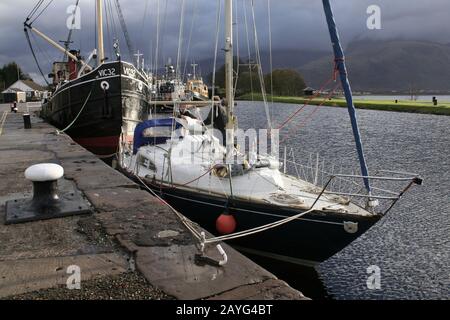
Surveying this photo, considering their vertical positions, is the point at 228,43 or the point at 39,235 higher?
the point at 228,43

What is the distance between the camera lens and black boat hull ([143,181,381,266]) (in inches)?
351

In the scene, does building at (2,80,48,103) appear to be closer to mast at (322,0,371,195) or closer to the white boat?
the white boat

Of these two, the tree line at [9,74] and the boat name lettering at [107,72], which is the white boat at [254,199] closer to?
the boat name lettering at [107,72]

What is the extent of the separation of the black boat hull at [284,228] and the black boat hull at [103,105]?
37.3 ft

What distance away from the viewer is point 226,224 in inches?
374

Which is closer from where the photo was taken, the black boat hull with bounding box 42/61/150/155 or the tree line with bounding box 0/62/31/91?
the black boat hull with bounding box 42/61/150/155

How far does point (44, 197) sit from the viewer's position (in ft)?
22.3

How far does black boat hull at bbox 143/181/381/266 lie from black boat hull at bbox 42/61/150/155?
37.3 ft

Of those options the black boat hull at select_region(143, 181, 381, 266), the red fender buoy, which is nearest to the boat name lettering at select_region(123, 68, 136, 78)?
the black boat hull at select_region(143, 181, 381, 266)

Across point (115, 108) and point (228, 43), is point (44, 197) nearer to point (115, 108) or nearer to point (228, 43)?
point (228, 43)

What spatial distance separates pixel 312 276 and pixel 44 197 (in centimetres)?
649

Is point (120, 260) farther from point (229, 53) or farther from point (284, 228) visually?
point (229, 53)
